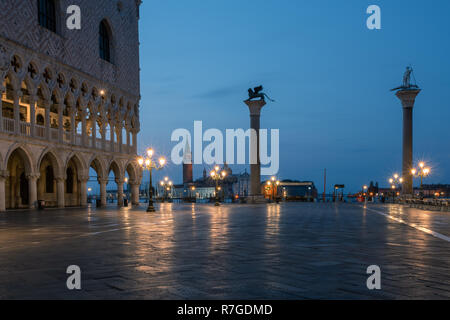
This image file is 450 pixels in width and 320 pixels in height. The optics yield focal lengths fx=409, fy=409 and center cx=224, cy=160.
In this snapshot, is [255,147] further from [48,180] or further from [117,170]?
[48,180]

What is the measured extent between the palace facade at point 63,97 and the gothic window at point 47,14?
0.24 ft

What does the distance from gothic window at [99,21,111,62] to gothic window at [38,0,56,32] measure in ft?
23.7

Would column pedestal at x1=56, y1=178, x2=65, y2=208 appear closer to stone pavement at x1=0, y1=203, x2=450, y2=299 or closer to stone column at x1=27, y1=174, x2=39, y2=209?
stone column at x1=27, y1=174, x2=39, y2=209

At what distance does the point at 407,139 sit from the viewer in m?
43.2

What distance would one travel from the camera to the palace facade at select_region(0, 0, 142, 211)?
27328mm

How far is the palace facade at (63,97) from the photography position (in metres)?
27.3

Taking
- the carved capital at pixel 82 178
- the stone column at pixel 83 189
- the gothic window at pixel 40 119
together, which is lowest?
the stone column at pixel 83 189

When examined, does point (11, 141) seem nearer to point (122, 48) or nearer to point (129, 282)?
point (122, 48)

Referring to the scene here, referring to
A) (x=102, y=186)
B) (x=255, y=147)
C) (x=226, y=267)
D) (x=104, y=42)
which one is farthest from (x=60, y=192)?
(x=226, y=267)

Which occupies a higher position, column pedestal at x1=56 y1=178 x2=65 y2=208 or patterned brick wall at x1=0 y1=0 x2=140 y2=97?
patterned brick wall at x1=0 y1=0 x2=140 y2=97

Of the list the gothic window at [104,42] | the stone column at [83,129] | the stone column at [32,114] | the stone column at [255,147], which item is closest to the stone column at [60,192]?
the stone column at [83,129]

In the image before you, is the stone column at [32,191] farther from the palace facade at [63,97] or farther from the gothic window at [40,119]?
the gothic window at [40,119]

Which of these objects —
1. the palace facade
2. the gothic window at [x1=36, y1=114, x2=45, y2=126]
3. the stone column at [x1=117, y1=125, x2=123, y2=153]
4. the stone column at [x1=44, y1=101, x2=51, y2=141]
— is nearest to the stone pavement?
the palace facade

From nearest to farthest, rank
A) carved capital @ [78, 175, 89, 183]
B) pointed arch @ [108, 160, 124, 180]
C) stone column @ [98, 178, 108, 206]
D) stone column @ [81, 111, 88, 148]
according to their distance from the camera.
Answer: stone column @ [81, 111, 88, 148]
carved capital @ [78, 175, 89, 183]
stone column @ [98, 178, 108, 206]
pointed arch @ [108, 160, 124, 180]
